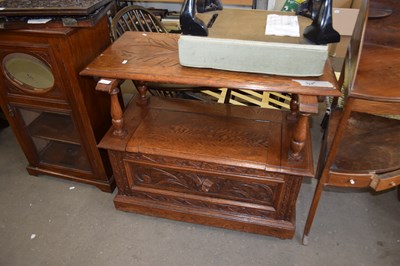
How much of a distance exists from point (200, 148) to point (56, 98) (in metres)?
0.71

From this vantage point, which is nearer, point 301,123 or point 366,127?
point 301,123

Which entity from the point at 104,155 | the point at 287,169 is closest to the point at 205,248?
the point at 287,169

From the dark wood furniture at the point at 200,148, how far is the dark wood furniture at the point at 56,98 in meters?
0.13

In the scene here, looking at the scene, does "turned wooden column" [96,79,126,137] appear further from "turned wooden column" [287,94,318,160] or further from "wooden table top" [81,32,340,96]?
"turned wooden column" [287,94,318,160]

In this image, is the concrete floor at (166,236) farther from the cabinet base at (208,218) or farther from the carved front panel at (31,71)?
the carved front panel at (31,71)

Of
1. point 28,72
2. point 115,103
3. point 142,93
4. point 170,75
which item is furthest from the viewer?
point 142,93

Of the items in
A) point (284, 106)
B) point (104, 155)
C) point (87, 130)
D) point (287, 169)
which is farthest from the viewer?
point (284, 106)

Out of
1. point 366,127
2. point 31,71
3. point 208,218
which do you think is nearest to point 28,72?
point 31,71

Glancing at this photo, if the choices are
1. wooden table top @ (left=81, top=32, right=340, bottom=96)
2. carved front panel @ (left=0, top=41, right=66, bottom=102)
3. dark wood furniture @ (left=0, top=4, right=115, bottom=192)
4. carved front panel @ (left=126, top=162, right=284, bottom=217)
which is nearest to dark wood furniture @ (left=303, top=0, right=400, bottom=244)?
wooden table top @ (left=81, top=32, right=340, bottom=96)

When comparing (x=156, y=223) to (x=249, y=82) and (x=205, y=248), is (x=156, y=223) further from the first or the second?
(x=249, y=82)

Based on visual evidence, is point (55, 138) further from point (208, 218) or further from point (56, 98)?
point (208, 218)

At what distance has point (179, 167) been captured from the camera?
1.32 m

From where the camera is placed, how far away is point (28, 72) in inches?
54.1

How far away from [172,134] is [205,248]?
56 centimetres
